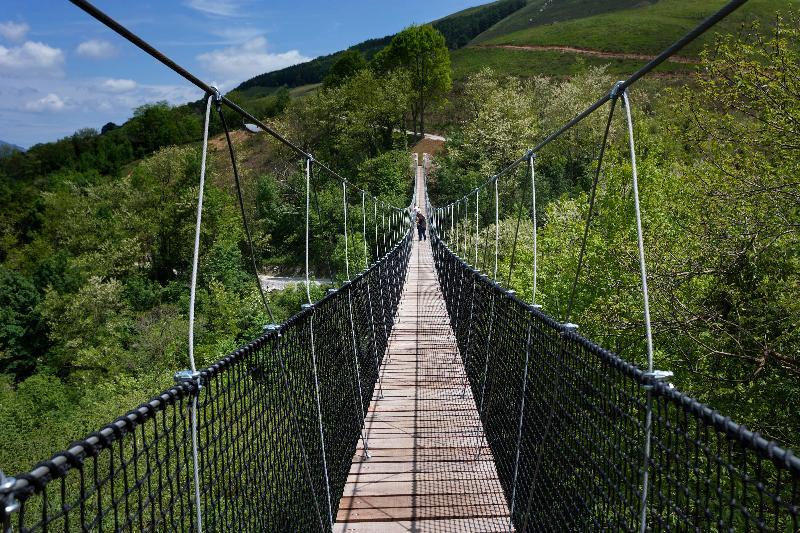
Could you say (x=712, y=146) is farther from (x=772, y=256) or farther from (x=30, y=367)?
(x=30, y=367)

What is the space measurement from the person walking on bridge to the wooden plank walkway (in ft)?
47.5

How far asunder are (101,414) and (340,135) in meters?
19.3

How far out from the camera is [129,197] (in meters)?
29.9

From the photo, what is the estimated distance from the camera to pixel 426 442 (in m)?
3.24

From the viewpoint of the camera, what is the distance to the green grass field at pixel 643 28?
50000mm

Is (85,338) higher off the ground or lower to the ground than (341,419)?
lower

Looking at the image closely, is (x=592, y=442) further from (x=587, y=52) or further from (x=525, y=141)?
Answer: (x=587, y=52)

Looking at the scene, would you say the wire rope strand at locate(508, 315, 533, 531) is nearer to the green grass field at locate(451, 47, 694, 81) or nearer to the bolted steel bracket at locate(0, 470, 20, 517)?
the bolted steel bracket at locate(0, 470, 20, 517)

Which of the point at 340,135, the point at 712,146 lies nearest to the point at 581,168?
the point at 340,135

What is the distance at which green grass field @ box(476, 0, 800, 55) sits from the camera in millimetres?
50000

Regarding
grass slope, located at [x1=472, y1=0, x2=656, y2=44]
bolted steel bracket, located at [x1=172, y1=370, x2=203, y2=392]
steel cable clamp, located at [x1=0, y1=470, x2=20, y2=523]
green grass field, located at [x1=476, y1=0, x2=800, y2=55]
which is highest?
grass slope, located at [x1=472, y1=0, x2=656, y2=44]

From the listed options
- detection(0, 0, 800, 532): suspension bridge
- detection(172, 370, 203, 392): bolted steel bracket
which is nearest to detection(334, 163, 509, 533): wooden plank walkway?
detection(0, 0, 800, 532): suspension bridge

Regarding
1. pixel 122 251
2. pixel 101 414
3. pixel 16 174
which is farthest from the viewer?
pixel 16 174

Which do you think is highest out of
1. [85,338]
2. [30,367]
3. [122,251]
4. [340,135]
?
[340,135]
